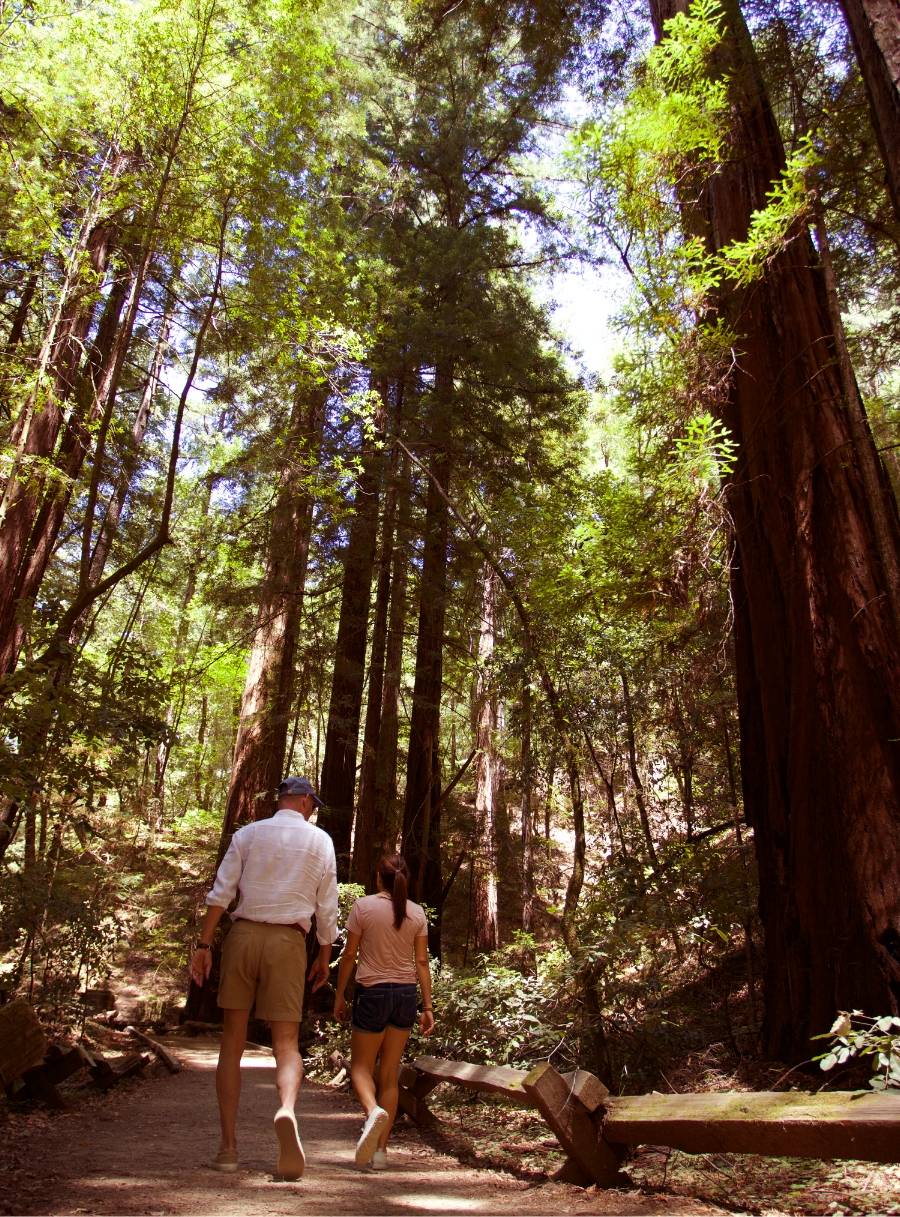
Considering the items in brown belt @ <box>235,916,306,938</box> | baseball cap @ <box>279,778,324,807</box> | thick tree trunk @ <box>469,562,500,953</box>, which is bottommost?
brown belt @ <box>235,916,306,938</box>

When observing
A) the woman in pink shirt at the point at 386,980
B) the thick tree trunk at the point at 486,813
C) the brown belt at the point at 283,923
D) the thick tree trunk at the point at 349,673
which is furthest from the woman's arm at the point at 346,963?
the thick tree trunk at the point at 486,813

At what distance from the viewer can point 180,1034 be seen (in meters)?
12.4

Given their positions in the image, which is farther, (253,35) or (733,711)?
(733,711)

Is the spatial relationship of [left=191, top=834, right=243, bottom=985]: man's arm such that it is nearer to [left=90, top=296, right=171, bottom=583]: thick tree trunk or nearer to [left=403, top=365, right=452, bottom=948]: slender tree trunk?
[left=90, top=296, right=171, bottom=583]: thick tree trunk

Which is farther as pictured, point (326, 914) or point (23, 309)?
point (23, 309)

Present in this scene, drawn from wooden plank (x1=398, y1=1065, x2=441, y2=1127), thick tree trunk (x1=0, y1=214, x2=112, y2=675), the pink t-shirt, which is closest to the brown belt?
the pink t-shirt

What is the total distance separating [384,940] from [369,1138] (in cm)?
104

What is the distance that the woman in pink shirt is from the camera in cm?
475

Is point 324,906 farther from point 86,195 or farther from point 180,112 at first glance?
point 86,195

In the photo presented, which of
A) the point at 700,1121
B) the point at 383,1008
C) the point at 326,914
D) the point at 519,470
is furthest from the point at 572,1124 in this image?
the point at 519,470

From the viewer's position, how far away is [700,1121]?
3297 mm

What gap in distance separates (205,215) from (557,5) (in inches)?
220

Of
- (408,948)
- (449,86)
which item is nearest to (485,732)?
(408,948)

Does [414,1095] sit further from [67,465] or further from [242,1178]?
[67,465]
